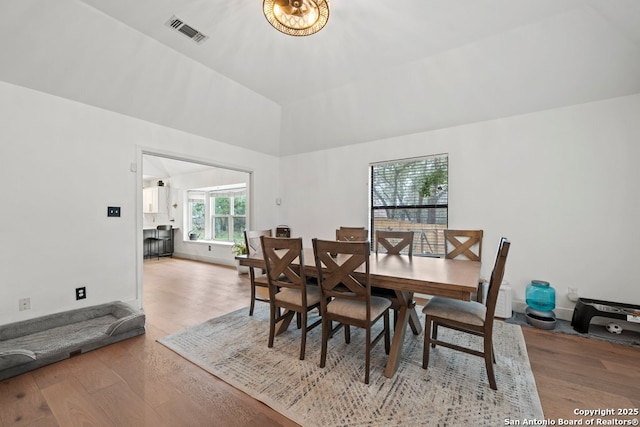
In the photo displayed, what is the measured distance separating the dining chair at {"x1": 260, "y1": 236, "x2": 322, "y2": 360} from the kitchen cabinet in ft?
21.3

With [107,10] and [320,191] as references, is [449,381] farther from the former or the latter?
[107,10]

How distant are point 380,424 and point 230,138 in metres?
4.24

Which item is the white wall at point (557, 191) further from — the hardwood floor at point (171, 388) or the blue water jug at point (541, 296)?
the hardwood floor at point (171, 388)

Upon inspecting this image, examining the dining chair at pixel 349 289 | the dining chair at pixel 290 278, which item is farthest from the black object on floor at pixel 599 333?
the dining chair at pixel 290 278

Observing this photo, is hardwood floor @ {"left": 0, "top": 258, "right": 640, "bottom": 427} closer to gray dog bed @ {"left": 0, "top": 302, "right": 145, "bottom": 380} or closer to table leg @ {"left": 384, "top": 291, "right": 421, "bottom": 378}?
gray dog bed @ {"left": 0, "top": 302, "right": 145, "bottom": 380}

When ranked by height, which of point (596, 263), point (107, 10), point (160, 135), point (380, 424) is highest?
point (107, 10)

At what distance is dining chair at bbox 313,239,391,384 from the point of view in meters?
1.88

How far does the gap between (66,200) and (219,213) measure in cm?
421

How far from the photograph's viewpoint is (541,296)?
298 centimetres

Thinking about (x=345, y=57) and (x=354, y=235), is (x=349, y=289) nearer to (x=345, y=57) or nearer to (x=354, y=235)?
(x=354, y=235)

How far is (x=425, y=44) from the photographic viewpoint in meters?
2.77

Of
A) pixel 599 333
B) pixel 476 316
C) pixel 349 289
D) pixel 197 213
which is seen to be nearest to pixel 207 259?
pixel 197 213

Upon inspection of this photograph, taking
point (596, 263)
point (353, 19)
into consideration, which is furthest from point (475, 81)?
point (596, 263)

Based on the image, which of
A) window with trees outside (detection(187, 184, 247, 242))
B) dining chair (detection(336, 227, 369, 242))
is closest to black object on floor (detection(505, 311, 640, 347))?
dining chair (detection(336, 227, 369, 242))
